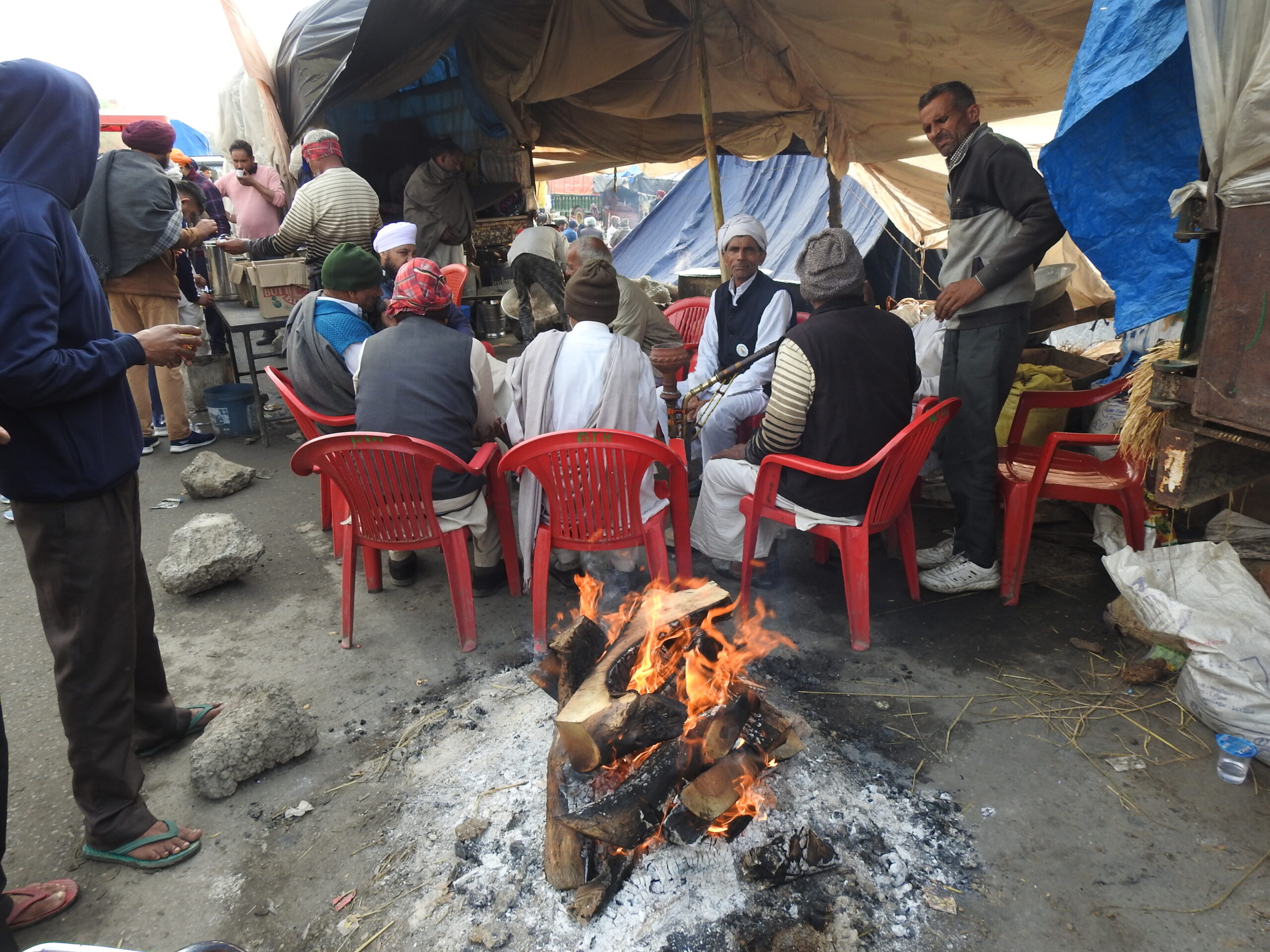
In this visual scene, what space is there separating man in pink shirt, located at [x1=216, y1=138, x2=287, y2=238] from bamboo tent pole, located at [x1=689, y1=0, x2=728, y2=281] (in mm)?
4422

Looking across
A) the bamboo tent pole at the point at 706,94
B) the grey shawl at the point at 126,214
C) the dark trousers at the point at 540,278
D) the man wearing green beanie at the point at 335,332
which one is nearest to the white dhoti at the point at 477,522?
the man wearing green beanie at the point at 335,332

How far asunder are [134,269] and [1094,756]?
6965mm

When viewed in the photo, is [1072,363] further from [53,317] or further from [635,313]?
[53,317]

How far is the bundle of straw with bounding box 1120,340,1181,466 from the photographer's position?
9.21 feet

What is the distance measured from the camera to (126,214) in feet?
18.2

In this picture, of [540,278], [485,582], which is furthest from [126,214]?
Result: [485,582]

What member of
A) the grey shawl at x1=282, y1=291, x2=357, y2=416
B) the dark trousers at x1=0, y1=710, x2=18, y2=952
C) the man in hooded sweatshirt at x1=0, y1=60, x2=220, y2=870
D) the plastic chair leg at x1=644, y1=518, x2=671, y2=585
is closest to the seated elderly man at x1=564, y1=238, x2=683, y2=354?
the grey shawl at x1=282, y1=291, x2=357, y2=416

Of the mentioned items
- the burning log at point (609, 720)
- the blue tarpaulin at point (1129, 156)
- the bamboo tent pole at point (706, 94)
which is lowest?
the burning log at point (609, 720)

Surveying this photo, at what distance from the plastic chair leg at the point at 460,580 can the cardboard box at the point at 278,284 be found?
393cm

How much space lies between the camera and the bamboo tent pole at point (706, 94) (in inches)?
261

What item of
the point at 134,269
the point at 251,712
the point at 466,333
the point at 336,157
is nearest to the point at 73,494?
the point at 251,712

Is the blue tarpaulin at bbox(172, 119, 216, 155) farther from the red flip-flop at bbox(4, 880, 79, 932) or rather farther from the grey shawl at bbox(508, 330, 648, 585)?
the red flip-flop at bbox(4, 880, 79, 932)

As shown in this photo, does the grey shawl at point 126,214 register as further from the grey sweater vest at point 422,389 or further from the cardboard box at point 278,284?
the grey sweater vest at point 422,389

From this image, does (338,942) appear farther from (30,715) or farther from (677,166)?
(677,166)
